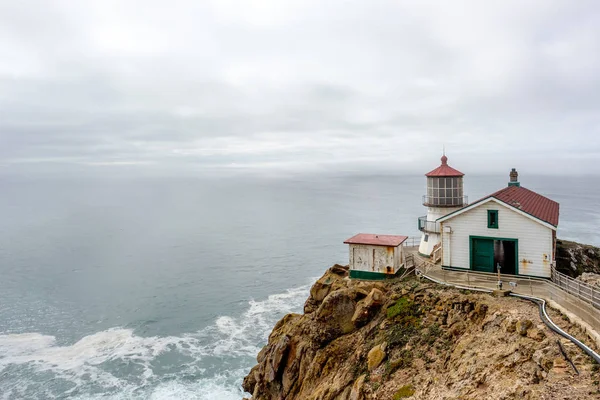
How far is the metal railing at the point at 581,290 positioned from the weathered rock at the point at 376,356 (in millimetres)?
7018

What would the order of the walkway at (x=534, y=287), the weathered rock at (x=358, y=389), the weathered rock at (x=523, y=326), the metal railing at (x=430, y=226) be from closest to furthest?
1. the walkway at (x=534, y=287)
2. the weathered rock at (x=523, y=326)
3. the weathered rock at (x=358, y=389)
4. the metal railing at (x=430, y=226)

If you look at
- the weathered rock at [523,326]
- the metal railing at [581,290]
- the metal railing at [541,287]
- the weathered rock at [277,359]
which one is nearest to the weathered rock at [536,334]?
the weathered rock at [523,326]

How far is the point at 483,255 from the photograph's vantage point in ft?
60.3

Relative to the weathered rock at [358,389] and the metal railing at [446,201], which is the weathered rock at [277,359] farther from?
the metal railing at [446,201]

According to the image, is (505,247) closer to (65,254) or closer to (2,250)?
(65,254)

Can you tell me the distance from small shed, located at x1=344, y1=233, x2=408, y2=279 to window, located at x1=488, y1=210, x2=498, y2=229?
4639 millimetres

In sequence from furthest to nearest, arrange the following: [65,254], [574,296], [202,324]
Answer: [65,254]
[202,324]
[574,296]

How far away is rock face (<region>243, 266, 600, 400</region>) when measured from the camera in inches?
378

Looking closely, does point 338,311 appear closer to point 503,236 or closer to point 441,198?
point 503,236

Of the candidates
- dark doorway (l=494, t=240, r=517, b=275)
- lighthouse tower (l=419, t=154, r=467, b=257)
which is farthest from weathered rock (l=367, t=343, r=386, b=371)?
lighthouse tower (l=419, t=154, r=467, b=257)

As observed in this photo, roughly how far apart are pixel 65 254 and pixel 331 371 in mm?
57178

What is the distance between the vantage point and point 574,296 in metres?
13.1

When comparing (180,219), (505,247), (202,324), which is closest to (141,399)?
(202,324)

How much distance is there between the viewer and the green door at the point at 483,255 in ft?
59.7
